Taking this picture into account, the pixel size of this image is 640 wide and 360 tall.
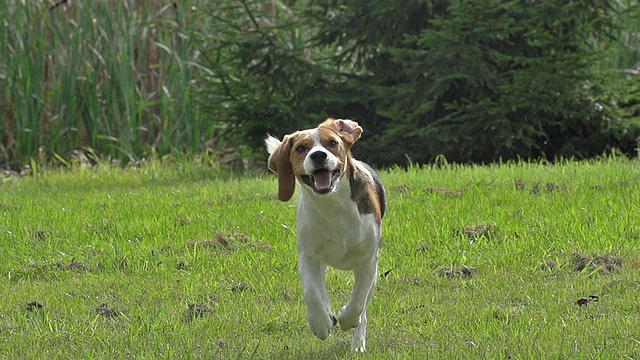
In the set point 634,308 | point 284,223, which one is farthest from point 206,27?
point 634,308

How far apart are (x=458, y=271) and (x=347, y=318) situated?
189cm

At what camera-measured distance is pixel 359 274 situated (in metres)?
5.94

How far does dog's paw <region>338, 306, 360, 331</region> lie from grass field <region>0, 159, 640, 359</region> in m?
0.15

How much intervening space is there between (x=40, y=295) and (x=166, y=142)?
7.56 m

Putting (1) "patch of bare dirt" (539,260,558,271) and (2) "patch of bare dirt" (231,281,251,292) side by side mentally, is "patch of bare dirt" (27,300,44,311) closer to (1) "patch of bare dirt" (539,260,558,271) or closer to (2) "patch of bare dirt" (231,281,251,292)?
(2) "patch of bare dirt" (231,281,251,292)

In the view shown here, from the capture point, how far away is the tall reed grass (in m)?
14.6

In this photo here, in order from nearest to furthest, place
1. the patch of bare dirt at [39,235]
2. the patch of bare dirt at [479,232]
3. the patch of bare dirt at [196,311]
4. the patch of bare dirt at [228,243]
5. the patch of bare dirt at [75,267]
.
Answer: the patch of bare dirt at [196,311]
the patch of bare dirt at [75,267]
the patch of bare dirt at [479,232]
the patch of bare dirt at [228,243]
the patch of bare dirt at [39,235]

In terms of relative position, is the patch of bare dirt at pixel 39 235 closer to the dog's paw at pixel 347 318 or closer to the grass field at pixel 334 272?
the grass field at pixel 334 272

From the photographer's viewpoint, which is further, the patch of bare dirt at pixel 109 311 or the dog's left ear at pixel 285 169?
the patch of bare dirt at pixel 109 311

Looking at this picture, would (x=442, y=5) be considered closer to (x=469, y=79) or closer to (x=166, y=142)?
(x=469, y=79)

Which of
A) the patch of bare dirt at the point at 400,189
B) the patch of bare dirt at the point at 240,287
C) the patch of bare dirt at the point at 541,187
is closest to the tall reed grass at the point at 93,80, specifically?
the patch of bare dirt at the point at 400,189

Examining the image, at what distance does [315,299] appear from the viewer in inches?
225

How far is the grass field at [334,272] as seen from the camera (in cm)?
604

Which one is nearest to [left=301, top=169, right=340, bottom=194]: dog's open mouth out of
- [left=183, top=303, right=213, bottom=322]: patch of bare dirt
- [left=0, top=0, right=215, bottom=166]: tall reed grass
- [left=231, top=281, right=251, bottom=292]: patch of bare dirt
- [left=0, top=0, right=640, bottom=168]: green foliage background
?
[left=183, top=303, right=213, bottom=322]: patch of bare dirt
